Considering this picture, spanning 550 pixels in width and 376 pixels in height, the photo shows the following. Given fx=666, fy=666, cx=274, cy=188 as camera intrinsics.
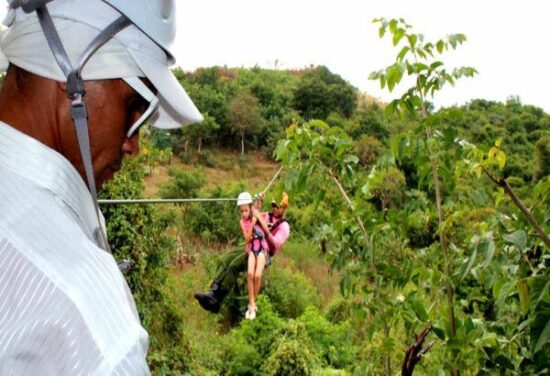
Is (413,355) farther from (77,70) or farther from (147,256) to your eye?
(147,256)

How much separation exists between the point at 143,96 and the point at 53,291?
1.09ft

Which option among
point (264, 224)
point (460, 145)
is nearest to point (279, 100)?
point (264, 224)

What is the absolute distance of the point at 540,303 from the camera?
4.86ft

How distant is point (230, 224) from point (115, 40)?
1316 cm

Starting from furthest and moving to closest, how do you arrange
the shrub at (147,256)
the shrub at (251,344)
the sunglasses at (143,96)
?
the shrub at (251,344), the shrub at (147,256), the sunglasses at (143,96)

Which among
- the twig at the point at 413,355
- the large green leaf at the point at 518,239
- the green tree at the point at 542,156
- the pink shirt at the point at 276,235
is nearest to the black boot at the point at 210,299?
the pink shirt at the point at 276,235

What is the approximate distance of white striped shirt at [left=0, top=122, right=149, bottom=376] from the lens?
1.75 feet

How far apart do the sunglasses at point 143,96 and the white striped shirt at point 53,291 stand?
0.56 feet

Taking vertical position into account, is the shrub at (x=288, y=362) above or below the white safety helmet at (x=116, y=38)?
below

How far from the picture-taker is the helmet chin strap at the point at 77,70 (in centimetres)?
74

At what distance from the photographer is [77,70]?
29.0 inches

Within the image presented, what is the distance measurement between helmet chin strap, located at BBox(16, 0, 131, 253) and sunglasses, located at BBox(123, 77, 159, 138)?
6cm

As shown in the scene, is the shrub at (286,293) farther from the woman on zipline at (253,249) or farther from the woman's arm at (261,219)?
the woman's arm at (261,219)

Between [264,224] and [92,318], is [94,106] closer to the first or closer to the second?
[92,318]
